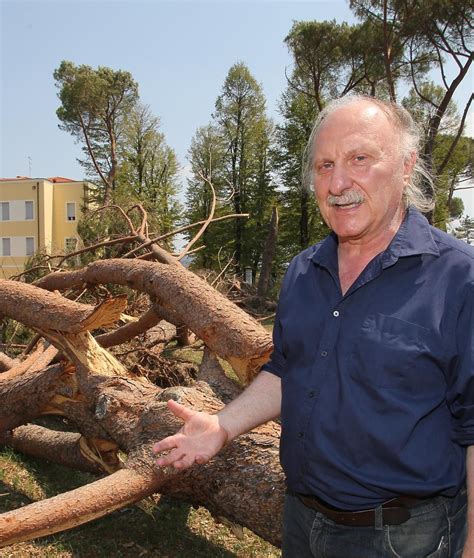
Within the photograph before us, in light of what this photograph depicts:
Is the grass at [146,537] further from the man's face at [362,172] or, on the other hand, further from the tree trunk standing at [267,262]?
the tree trunk standing at [267,262]

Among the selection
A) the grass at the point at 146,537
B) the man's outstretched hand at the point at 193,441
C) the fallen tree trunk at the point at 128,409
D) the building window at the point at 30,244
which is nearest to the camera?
the man's outstretched hand at the point at 193,441

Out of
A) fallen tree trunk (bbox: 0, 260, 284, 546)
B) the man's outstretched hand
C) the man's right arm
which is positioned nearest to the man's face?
the man's right arm

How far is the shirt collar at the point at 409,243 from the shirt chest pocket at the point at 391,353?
17 centimetres

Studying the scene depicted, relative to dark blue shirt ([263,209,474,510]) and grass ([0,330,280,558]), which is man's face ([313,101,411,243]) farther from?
grass ([0,330,280,558])

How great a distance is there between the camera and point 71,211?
33750 millimetres

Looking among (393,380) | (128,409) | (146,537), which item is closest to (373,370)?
(393,380)

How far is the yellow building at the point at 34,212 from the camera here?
3338cm

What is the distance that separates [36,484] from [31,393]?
2.28 feet

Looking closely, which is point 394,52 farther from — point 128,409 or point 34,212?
point 34,212

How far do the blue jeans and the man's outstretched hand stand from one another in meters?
0.34

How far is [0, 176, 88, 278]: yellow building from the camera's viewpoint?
3338 centimetres

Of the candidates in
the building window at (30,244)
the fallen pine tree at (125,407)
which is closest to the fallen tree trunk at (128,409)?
the fallen pine tree at (125,407)

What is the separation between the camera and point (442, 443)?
1321mm

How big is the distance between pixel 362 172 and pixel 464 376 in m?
0.58
